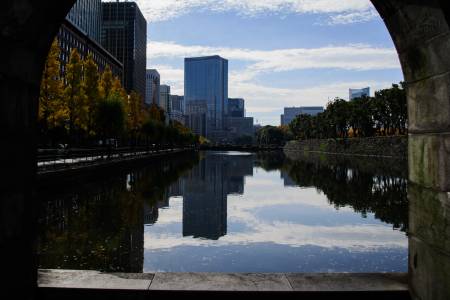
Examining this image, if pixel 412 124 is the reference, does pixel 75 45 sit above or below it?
above

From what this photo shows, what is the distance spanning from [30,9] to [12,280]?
2.70 meters

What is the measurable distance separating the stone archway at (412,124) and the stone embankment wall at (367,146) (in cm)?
5437

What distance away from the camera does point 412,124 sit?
5.00m

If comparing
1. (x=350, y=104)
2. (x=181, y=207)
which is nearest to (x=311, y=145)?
(x=350, y=104)

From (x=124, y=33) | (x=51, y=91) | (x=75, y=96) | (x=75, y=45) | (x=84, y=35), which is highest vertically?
(x=124, y=33)

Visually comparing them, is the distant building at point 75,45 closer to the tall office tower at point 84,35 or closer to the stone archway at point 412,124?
the tall office tower at point 84,35

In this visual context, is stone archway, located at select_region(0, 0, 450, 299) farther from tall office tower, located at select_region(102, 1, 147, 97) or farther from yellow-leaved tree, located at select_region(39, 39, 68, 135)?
tall office tower, located at select_region(102, 1, 147, 97)

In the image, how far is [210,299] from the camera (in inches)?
186

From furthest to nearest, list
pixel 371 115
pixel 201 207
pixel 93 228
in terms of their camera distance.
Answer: pixel 371 115, pixel 201 207, pixel 93 228

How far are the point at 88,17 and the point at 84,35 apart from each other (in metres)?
48.7

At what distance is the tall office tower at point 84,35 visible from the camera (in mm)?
93088

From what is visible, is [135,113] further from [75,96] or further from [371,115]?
[371,115]

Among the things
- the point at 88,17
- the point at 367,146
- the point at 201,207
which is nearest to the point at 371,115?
the point at 367,146

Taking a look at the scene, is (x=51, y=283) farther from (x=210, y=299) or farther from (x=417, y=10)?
(x=417, y=10)
